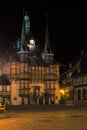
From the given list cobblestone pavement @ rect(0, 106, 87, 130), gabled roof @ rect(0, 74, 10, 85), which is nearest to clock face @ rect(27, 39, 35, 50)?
gabled roof @ rect(0, 74, 10, 85)

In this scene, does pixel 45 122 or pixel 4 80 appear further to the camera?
pixel 4 80

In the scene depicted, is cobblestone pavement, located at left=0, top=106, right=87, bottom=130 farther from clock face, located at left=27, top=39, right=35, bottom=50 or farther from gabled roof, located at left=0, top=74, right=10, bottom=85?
clock face, located at left=27, top=39, right=35, bottom=50

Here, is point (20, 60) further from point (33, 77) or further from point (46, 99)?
point (46, 99)

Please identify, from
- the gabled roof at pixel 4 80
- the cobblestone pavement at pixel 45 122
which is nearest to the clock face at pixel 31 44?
the gabled roof at pixel 4 80

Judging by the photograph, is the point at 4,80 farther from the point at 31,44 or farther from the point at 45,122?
the point at 45,122

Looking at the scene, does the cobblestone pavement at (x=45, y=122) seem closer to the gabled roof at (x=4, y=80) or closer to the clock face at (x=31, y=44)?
the gabled roof at (x=4, y=80)

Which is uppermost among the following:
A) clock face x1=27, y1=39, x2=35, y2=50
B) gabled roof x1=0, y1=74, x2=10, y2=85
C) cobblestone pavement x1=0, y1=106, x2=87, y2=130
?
clock face x1=27, y1=39, x2=35, y2=50

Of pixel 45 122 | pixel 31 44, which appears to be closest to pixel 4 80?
pixel 31 44

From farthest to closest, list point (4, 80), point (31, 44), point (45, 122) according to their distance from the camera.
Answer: point (31, 44)
point (4, 80)
point (45, 122)

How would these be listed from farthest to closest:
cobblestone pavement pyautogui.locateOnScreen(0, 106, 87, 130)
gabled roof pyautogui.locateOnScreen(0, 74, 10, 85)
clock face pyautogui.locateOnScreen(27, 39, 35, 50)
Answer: clock face pyautogui.locateOnScreen(27, 39, 35, 50) < gabled roof pyautogui.locateOnScreen(0, 74, 10, 85) < cobblestone pavement pyautogui.locateOnScreen(0, 106, 87, 130)

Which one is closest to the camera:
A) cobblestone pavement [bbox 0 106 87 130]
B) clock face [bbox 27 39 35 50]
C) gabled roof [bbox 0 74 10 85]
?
cobblestone pavement [bbox 0 106 87 130]

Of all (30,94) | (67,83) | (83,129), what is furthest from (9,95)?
(83,129)

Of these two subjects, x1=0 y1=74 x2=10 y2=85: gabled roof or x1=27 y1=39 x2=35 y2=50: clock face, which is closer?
x1=0 y1=74 x2=10 y2=85: gabled roof

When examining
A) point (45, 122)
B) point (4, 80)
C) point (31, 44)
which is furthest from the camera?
point (31, 44)
